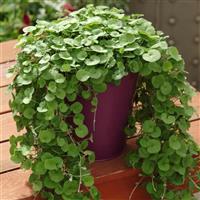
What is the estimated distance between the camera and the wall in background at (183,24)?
2662mm

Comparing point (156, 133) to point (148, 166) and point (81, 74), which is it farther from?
point (81, 74)

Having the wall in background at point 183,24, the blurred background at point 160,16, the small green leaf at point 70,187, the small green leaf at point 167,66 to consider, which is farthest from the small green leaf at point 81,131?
the wall in background at point 183,24

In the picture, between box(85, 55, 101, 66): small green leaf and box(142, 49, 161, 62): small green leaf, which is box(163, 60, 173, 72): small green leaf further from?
box(85, 55, 101, 66): small green leaf

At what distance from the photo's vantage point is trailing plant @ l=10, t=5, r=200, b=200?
118 cm

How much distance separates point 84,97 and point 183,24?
1.61m

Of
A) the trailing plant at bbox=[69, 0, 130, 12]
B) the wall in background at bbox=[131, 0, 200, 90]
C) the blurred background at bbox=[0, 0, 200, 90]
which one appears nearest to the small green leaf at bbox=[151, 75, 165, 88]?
the blurred background at bbox=[0, 0, 200, 90]

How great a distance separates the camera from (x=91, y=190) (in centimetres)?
121

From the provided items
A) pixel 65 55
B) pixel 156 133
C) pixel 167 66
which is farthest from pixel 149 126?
pixel 65 55

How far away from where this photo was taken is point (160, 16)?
2.75 metres

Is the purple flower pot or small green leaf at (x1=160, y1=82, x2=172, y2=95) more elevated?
small green leaf at (x1=160, y1=82, x2=172, y2=95)

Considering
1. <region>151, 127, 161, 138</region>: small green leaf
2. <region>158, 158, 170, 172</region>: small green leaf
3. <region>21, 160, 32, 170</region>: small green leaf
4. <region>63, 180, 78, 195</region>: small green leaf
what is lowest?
<region>63, 180, 78, 195</region>: small green leaf

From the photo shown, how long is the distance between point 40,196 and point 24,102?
24 cm

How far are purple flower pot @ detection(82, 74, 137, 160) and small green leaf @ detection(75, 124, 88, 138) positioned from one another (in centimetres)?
8

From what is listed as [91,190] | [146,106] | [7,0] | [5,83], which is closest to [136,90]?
[146,106]
